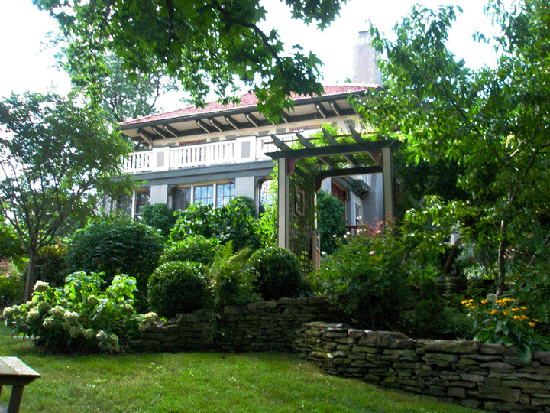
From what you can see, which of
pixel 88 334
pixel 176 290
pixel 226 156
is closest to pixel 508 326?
pixel 176 290

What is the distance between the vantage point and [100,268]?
11258 mm

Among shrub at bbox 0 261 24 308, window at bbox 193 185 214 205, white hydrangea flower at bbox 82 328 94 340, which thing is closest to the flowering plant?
white hydrangea flower at bbox 82 328 94 340

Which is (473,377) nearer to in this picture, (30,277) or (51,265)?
(30,277)

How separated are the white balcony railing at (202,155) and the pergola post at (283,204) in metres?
4.39

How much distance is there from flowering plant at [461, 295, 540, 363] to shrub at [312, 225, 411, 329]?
1.24 meters

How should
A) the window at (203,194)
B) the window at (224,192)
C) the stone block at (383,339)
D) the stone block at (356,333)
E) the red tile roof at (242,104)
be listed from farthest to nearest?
the red tile roof at (242,104) < the window at (203,194) < the window at (224,192) < the stone block at (356,333) < the stone block at (383,339)

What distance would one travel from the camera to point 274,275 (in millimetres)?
8648

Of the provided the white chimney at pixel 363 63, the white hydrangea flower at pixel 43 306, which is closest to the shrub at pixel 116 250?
the white hydrangea flower at pixel 43 306

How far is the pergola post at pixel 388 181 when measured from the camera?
9820 mm

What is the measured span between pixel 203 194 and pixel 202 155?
4.25 ft

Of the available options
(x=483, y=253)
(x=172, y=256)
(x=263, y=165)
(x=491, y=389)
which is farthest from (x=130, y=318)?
(x=263, y=165)

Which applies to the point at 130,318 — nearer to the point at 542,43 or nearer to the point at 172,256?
the point at 172,256

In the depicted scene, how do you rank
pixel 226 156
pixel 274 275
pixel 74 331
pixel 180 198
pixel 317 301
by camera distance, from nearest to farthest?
pixel 74 331 < pixel 317 301 < pixel 274 275 < pixel 226 156 < pixel 180 198

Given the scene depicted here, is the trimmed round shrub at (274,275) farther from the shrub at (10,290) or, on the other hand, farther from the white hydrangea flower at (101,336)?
the shrub at (10,290)
